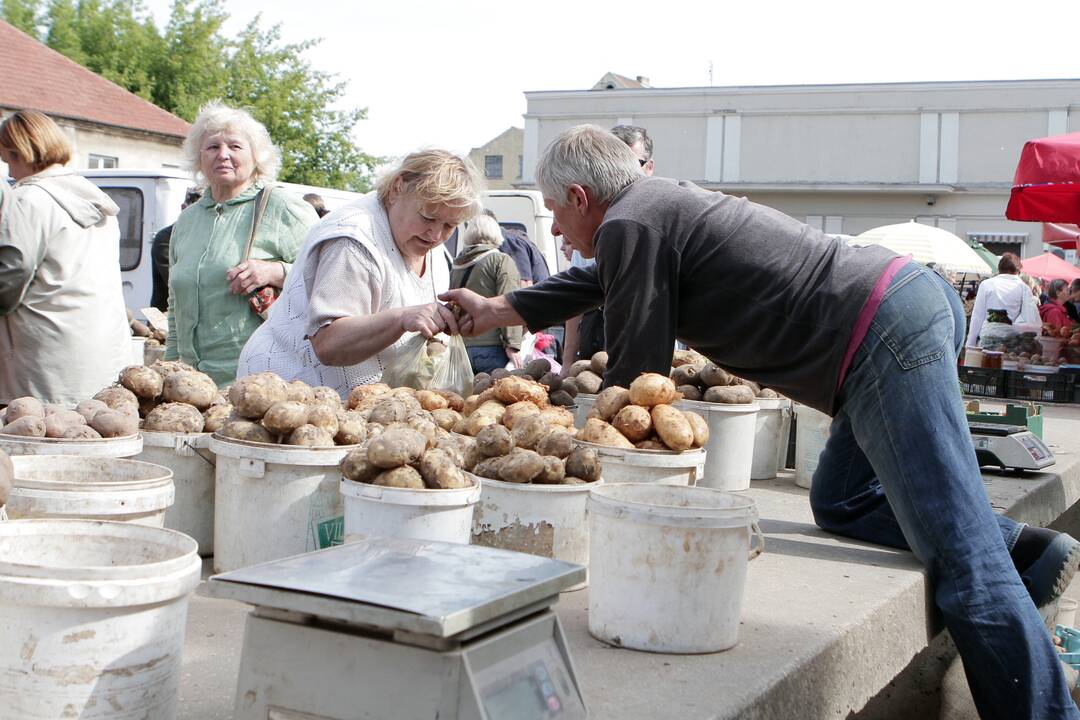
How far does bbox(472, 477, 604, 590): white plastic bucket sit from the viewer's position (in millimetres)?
2896

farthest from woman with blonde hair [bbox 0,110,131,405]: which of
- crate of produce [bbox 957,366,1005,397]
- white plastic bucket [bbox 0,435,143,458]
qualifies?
crate of produce [bbox 957,366,1005,397]

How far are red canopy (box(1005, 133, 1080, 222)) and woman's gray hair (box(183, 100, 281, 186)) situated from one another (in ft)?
19.7

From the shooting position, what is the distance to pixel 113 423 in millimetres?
2709

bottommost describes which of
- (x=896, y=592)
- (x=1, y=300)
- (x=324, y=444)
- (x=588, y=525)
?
(x=896, y=592)

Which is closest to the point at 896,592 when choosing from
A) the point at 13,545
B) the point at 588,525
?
the point at 588,525

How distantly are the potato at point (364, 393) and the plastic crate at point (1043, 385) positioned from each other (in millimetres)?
7350

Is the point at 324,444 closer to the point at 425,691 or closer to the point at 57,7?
the point at 425,691

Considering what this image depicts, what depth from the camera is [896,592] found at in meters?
3.31

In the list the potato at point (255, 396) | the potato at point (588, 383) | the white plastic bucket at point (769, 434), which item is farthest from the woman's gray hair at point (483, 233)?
the potato at point (255, 396)

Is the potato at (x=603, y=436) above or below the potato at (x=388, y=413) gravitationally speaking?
below

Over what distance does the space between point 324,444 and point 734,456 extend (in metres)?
2.21

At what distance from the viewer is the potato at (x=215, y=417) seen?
299 cm

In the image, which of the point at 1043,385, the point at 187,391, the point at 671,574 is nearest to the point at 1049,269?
the point at 1043,385

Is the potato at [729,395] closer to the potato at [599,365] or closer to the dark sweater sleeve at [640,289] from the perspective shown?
the potato at [599,365]
